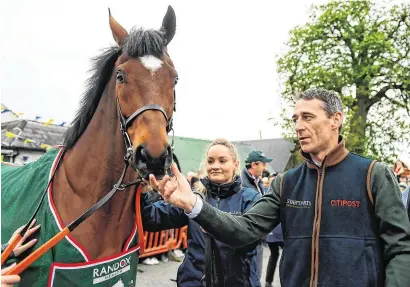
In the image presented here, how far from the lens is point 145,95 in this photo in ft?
7.66

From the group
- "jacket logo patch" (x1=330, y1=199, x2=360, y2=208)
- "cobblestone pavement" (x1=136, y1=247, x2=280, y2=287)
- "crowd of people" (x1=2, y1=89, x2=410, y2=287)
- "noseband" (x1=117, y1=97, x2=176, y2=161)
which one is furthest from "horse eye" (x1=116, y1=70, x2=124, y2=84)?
"cobblestone pavement" (x1=136, y1=247, x2=280, y2=287)

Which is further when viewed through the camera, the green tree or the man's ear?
the green tree

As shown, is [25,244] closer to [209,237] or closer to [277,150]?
[209,237]

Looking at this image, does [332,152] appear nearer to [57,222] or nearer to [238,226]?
[238,226]

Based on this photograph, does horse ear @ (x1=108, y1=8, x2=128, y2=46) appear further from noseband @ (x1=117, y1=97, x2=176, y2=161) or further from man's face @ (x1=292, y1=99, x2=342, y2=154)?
man's face @ (x1=292, y1=99, x2=342, y2=154)

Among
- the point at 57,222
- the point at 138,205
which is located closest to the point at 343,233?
the point at 138,205

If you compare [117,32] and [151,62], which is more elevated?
[117,32]

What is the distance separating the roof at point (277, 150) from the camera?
112 feet

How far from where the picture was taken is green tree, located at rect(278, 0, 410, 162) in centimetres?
2042

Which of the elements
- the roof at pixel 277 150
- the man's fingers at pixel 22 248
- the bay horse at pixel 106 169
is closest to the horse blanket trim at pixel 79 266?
the bay horse at pixel 106 169

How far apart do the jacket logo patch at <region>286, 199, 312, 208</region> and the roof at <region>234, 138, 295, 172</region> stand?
104 feet

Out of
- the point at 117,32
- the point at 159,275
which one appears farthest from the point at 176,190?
the point at 159,275

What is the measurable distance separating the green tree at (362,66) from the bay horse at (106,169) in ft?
62.0

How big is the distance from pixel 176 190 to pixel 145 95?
0.67m
